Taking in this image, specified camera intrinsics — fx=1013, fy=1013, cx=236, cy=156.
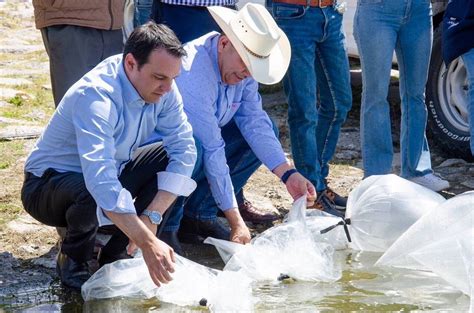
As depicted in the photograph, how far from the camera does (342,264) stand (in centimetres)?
484

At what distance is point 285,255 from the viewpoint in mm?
4602

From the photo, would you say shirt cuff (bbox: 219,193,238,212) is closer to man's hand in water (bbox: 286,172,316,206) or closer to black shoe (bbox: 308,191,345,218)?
man's hand in water (bbox: 286,172,316,206)

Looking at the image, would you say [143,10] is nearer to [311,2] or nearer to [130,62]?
[311,2]

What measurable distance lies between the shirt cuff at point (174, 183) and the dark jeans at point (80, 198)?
0.12 m

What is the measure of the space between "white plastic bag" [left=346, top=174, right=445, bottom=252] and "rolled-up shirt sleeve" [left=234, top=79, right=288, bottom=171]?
46 centimetres

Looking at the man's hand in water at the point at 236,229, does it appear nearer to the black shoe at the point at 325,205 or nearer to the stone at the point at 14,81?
the black shoe at the point at 325,205

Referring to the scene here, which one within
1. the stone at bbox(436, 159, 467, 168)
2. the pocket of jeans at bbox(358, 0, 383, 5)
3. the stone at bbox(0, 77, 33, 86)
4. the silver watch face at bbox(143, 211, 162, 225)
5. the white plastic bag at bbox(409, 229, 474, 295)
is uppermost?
the pocket of jeans at bbox(358, 0, 383, 5)

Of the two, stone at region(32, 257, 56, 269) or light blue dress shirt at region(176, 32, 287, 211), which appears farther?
stone at region(32, 257, 56, 269)

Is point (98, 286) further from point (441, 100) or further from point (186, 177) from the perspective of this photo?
point (441, 100)

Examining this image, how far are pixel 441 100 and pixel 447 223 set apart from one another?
93.1 inches

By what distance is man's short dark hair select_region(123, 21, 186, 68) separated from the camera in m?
4.00

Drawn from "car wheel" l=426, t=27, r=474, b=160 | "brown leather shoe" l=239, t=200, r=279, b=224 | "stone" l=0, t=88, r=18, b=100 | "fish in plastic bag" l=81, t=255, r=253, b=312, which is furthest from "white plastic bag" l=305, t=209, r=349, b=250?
"stone" l=0, t=88, r=18, b=100

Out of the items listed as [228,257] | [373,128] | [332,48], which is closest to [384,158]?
[373,128]

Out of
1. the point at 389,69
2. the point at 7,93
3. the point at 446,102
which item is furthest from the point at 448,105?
the point at 7,93
